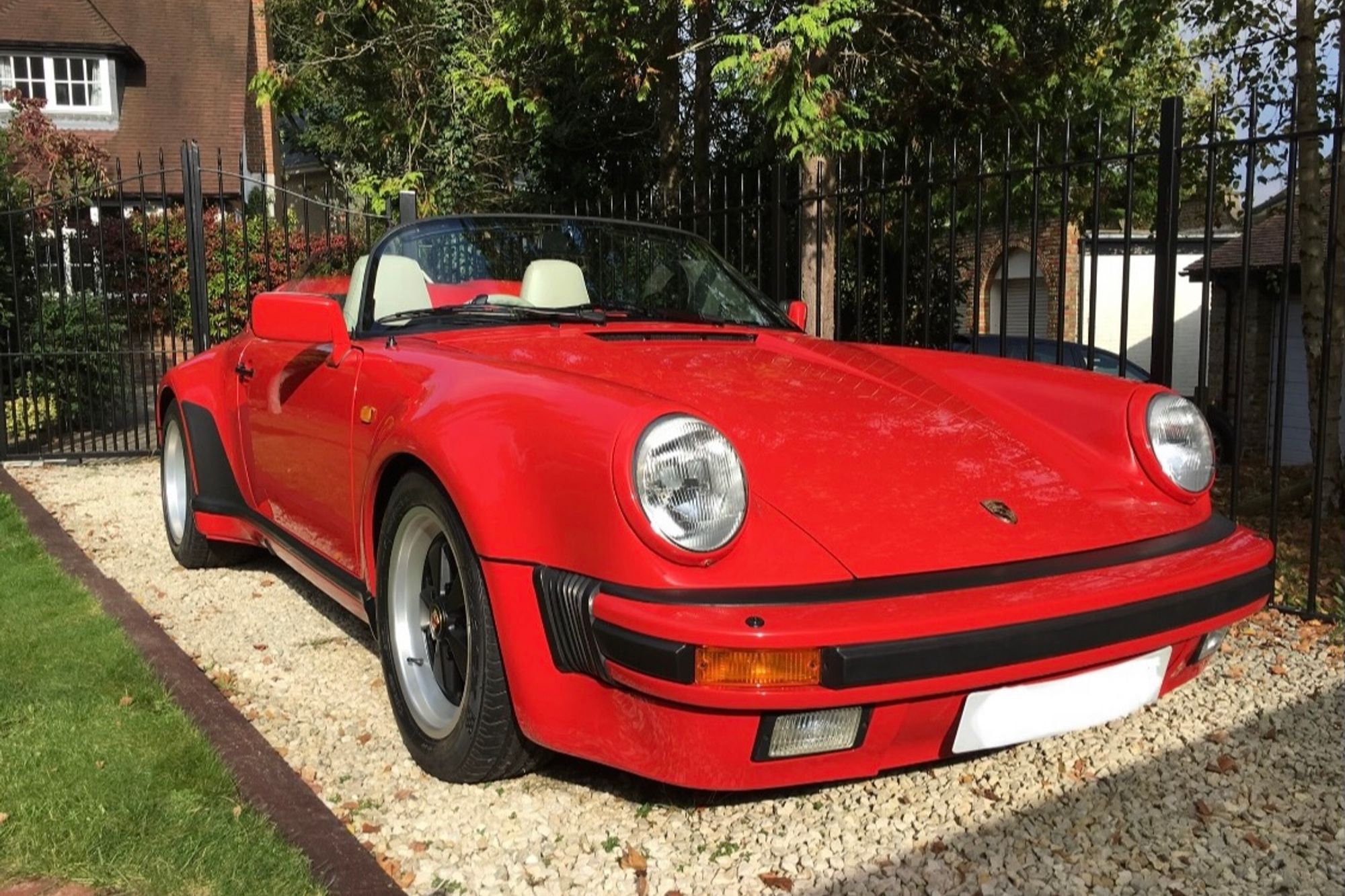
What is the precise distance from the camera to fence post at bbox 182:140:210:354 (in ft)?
27.9

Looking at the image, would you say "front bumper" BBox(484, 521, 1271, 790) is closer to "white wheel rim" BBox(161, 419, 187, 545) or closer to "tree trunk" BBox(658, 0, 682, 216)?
"white wheel rim" BBox(161, 419, 187, 545)

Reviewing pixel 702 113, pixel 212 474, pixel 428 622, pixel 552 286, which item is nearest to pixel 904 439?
pixel 428 622

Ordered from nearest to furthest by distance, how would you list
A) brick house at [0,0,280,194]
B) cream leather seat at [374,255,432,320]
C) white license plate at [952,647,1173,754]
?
white license plate at [952,647,1173,754]
cream leather seat at [374,255,432,320]
brick house at [0,0,280,194]

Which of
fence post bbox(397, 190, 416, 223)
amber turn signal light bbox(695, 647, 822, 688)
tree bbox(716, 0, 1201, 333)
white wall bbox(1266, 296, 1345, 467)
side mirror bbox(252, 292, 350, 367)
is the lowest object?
white wall bbox(1266, 296, 1345, 467)

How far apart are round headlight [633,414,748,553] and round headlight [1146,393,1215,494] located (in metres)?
1.30

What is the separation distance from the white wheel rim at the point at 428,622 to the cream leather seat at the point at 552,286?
1.01 m

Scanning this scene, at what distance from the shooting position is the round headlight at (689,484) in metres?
2.14

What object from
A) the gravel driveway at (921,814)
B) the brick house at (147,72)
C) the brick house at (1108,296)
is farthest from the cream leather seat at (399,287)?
the brick house at (147,72)

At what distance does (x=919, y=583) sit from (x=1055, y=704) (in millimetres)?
432

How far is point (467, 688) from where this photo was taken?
260 cm

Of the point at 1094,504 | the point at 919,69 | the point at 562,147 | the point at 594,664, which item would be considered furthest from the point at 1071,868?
the point at 562,147

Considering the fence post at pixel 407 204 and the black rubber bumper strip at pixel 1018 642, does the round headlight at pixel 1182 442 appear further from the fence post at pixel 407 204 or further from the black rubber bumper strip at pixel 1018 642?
the fence post at pixel 407 204

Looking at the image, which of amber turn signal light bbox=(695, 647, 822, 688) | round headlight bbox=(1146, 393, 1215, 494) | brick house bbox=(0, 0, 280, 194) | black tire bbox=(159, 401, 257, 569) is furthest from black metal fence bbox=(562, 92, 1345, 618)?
brick house bbox=(0, 0, 280, 194)

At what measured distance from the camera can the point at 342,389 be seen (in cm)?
333
